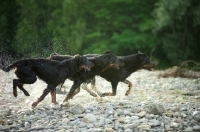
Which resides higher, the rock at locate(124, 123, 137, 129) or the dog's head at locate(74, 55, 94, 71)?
the dog's head at locate(74, 55, 94, 71)

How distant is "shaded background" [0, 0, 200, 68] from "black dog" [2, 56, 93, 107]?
12706mm

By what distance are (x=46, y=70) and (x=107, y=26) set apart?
72.0 ft

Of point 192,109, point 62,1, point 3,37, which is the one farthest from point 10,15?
point 192,109

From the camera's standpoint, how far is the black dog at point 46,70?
694 centimetres

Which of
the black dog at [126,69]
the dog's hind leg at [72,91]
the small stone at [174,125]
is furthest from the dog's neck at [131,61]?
the small stone at [174,125]

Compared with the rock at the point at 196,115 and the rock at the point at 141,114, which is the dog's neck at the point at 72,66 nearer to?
the rock at the point at 141,114

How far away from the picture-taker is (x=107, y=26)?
94.3 ft

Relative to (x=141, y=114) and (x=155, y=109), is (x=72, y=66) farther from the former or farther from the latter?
(x=155, y=109)

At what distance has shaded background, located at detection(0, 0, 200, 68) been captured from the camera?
23.6m

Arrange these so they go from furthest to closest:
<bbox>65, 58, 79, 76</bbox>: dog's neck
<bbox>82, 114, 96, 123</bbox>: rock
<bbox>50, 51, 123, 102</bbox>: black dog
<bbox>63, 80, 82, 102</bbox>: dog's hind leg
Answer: <bbox>50, 51, 123, 102</bbox>: black dog → <bbox>63, 80, 82, 102</bbox>: dog's hind leg → <bbox>65, 58, 79, 76</bbox>: dog's neck → <bbox>82, 114, 96, 123</bbox>: rock

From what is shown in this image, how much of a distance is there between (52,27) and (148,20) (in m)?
9.21

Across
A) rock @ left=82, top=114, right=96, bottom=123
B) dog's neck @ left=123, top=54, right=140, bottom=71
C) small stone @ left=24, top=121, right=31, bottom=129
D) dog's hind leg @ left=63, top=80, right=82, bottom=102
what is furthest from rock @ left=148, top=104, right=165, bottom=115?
dog's neck @ left=123, top=54, right=140, bottom=71

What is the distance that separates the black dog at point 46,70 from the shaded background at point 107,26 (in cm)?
1271

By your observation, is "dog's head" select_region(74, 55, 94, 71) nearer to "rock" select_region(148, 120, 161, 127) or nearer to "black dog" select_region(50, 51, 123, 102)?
"black dog" select_region(50, 51, 123, 102)
